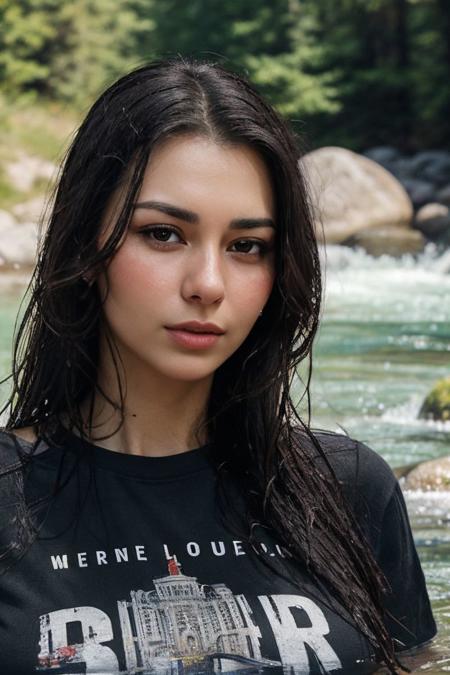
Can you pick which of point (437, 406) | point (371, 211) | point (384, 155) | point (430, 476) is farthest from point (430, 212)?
point (430, 476)

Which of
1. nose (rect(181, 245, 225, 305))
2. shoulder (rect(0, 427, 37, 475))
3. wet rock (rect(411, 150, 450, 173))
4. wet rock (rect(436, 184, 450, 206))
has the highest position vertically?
wet rock (rect(411, 150, 450, 173))

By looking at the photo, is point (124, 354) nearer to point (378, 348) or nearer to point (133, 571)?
point (133, 571)

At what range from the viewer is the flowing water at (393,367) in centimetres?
614

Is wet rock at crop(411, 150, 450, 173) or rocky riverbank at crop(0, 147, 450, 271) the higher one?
wet rock at crop(411, 150, 450, 173)

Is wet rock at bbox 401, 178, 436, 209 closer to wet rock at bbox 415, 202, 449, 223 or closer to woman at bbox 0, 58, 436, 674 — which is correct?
wet rock at bbox 415, 202, 449, 223

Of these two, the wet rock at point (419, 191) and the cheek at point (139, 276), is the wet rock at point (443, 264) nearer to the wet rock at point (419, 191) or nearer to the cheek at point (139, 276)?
the wet rock at point (419, 191)

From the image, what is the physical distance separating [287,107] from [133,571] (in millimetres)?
28580

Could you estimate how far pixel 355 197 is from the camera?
22734mm

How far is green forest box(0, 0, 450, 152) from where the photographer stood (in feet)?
100

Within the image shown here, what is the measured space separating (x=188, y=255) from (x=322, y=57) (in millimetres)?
29674

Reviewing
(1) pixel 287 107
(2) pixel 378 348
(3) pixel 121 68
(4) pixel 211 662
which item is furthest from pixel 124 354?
(3) pixel 121 68

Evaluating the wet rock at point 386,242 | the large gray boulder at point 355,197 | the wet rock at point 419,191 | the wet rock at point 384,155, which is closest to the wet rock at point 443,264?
the wet rock at point 386,242

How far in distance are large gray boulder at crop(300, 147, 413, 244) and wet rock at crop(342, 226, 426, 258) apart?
18 centimetres

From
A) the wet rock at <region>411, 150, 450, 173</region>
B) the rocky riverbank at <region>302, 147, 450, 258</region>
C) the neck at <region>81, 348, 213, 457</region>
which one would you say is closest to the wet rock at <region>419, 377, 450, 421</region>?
the neck at <region>81, 348, 213, 457</region>
